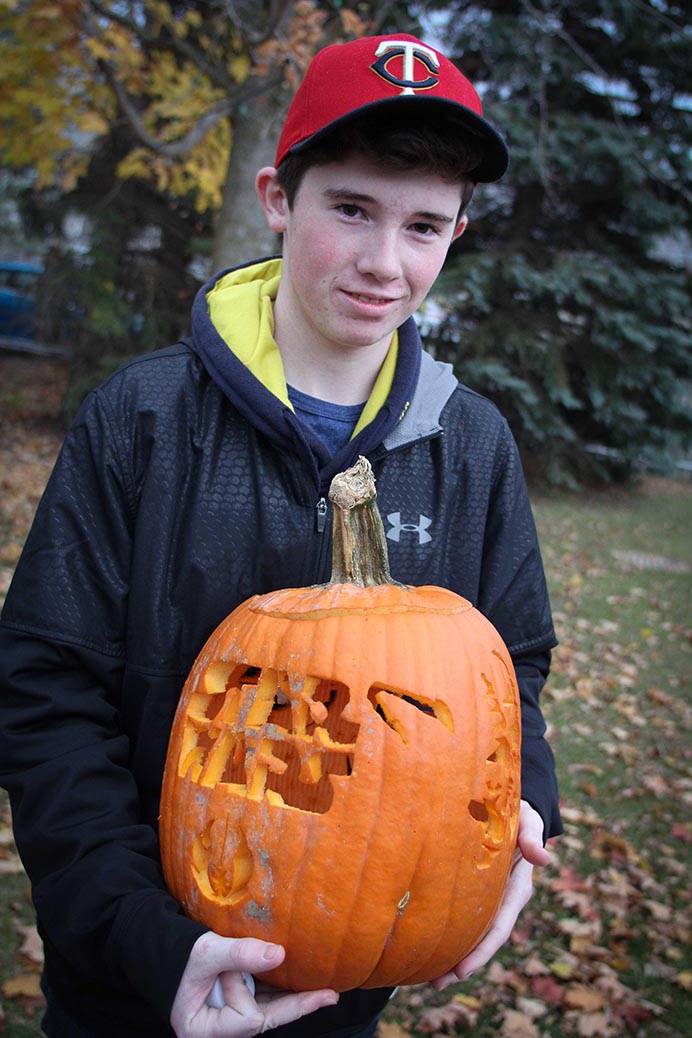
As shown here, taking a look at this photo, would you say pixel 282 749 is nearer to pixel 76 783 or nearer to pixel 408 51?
pixel 76 783

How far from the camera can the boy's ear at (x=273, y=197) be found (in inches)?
79.8

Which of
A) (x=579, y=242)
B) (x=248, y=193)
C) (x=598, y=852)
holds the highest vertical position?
(x=579, y=242)

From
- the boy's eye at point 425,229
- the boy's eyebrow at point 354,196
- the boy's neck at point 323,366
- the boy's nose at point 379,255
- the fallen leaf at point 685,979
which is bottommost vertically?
the fallen leaf at point 685,979

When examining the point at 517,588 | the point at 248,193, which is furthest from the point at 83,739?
the point at 248,193

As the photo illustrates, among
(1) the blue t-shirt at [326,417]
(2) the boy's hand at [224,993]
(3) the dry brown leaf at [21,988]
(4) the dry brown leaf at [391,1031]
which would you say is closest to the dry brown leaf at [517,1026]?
(4) the dry brown leaf at [391,1031]

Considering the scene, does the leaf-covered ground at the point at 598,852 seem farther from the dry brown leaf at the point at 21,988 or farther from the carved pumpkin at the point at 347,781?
the carved pumpkin at the point at 347,781

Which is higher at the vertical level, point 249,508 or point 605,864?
point 249,508

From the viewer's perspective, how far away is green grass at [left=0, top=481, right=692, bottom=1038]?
367cm

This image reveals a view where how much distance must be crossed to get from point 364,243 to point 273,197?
0.37 metres

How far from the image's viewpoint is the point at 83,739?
5.66 feet

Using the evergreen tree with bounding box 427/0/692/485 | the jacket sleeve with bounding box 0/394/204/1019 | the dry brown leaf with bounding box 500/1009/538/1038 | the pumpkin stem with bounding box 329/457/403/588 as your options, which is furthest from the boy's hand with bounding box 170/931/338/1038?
the evergreen tree with bounding box 427/0/692/485

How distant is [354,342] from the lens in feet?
6.38

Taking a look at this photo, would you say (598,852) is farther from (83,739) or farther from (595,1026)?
(83,739)

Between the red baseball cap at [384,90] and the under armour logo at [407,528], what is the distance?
2.66 ft
